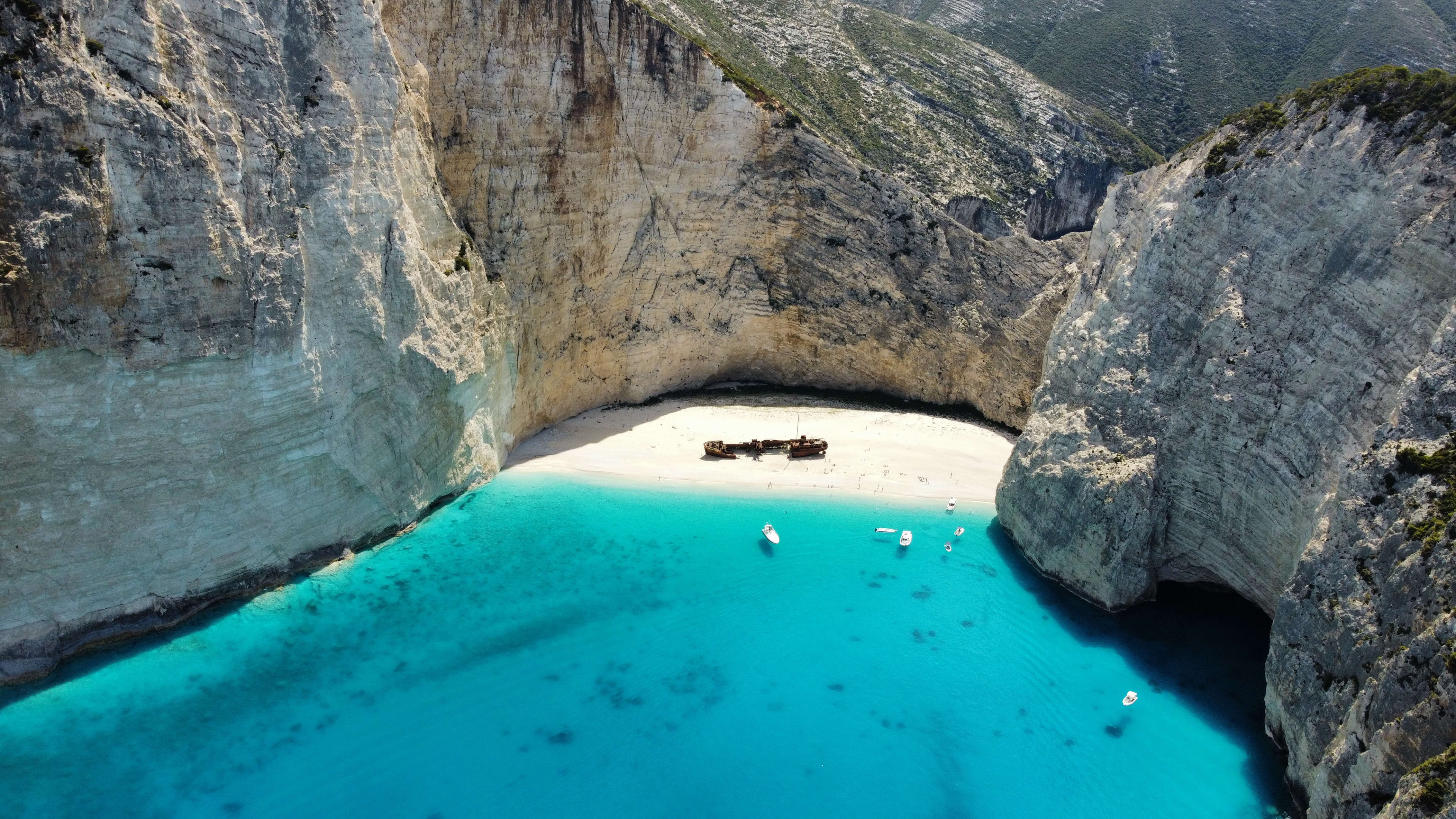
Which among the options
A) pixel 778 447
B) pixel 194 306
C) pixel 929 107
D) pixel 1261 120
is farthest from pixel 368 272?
pixel 929 107

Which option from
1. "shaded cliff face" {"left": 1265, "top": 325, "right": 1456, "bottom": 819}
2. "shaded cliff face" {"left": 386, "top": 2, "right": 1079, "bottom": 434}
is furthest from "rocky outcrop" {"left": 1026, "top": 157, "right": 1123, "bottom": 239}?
"shaded cliff face" {"left": 1265, "top": 325, "right": 1456, "bottom": 819}

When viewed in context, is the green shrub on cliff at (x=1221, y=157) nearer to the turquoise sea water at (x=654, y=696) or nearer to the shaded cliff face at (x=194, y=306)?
the turquoise sea water at (x=654, y=696)

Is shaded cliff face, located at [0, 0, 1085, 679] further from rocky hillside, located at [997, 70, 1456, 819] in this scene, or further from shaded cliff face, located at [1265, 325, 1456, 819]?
shaded cliff face, located at [1265, 325, 1456, 819]

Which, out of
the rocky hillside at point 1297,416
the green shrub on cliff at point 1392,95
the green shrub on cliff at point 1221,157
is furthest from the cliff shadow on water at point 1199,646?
the green shrub on cliff at point 1392,95

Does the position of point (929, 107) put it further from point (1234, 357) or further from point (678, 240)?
point (1234, 357)

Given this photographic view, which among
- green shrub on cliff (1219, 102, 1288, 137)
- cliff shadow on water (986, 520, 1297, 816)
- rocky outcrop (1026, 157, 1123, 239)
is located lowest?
cliff shadow on water (986, 520, 1297, 816)

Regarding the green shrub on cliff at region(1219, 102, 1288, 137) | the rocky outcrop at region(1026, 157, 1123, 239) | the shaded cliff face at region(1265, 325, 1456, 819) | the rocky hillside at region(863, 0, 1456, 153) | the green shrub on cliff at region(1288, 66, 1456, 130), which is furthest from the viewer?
the rocky hillside at region(863, 0, 1456, 153)
